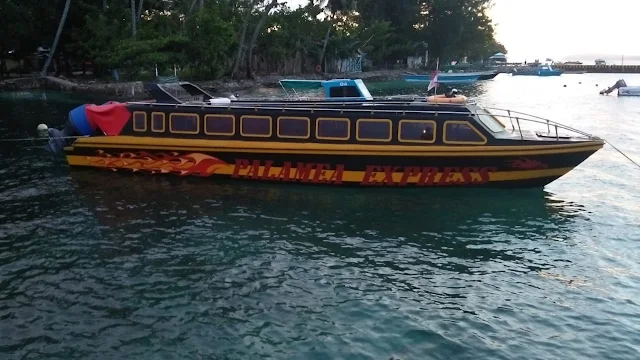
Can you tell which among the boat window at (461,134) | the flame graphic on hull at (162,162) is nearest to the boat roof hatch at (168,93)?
the flame graphic on hull at (162,162)

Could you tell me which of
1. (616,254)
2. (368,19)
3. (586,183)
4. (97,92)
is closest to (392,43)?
(368,19)

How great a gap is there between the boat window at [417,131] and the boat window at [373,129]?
0.43 metres

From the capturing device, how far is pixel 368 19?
98.7m

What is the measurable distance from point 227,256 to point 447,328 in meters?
5.63

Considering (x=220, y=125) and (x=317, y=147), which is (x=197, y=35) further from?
(x=317, y=147)

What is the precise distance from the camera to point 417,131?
1736 cm

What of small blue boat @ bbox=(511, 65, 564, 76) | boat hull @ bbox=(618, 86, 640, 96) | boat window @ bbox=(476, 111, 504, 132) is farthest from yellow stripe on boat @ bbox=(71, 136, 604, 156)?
small blue boat @ bbox=(511, 65, 564, 76)

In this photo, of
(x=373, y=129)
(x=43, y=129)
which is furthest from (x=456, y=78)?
(x=373, y=129)

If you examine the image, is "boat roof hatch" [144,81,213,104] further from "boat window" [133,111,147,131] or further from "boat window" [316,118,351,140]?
"boat window" [316,118,351,140]

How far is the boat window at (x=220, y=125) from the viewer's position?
61.2 feet

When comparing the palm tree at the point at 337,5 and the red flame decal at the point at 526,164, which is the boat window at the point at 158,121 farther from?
the palm tree at the point at 337,5

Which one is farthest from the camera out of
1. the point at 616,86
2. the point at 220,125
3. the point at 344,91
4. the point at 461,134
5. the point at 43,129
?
the point at 616,86

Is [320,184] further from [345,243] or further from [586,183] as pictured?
[586,183]

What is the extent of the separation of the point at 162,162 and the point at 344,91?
29.6 ft
